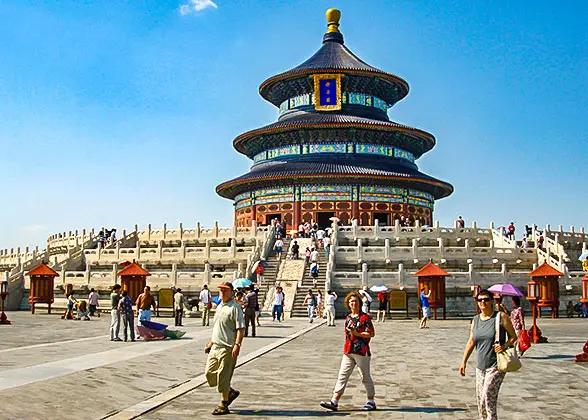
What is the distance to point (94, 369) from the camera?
13.3 meters

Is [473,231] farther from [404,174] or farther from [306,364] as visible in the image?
[306,364]

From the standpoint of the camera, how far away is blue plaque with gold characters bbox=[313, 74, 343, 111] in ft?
195

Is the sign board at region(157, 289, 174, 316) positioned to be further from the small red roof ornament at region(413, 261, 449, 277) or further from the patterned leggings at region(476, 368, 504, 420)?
the patterned leggings at region(476, 368, 504, 420)

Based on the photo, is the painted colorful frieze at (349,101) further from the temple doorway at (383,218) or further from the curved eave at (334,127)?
the temple doorway at (383,218)

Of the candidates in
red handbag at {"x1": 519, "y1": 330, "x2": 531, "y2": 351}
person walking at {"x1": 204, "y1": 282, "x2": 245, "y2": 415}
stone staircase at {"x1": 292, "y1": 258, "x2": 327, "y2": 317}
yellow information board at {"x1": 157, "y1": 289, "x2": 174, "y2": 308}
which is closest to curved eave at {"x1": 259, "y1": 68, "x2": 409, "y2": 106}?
stone staircase at {"x1": 292, "y1": 258, "x2": 327, "y2": 317}

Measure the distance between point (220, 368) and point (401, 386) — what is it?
344cm

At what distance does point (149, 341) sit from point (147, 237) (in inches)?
1045

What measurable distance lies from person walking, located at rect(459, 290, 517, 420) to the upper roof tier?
51.7 metres

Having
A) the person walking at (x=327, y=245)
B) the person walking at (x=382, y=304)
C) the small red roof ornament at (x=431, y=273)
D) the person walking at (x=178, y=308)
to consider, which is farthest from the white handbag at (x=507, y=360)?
the person walking at (x=327, y=245)

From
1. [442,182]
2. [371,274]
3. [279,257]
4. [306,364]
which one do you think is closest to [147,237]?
[279,257]

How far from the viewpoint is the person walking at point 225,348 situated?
10.1 m

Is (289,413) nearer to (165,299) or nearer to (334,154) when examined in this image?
(165,299)

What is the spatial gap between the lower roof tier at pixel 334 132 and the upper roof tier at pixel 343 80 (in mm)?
3081

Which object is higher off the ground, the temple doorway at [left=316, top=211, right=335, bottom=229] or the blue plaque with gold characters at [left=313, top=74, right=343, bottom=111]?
the blue plaque with gold characters at [left=313, top=74, right=343, bottom=111]
